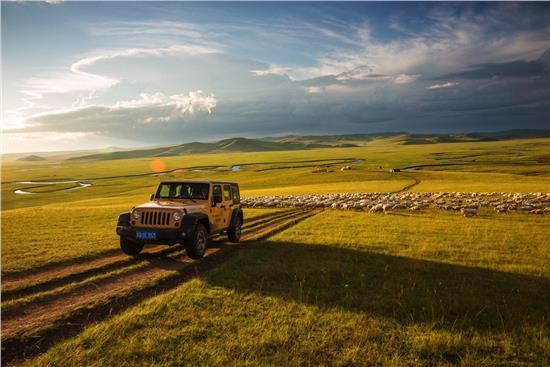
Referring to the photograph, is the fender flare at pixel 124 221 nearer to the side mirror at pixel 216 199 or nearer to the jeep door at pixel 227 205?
the side mirror at pixel 216 199

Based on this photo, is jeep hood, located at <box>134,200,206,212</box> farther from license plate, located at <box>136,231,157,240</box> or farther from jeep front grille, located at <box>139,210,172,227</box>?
license plate, located at <box>136,231,157,240</box>

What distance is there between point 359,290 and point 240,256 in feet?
18.0

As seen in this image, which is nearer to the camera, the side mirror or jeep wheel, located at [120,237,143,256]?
jeep wheel, located at [120,237,143,256]

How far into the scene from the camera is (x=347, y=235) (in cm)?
1870

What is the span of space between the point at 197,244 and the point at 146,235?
1.89 metres

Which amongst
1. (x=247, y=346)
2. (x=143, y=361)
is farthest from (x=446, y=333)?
(x=143, y=361)

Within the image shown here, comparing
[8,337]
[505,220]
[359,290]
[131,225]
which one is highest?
[131,225]

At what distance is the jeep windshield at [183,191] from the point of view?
1511cm

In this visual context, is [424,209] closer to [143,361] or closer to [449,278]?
[449,278]

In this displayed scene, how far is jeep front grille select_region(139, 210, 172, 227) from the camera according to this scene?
13.0 metres

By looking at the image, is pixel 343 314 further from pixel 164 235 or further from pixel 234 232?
pixel 234 232

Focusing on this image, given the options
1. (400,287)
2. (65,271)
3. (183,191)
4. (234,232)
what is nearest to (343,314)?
(400,287)

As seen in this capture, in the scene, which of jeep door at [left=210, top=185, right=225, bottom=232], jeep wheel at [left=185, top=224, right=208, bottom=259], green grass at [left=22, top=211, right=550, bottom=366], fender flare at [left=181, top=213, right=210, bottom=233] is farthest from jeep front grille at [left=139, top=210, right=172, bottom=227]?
green grass at [left=22, top=211, right=550, bottom=366]

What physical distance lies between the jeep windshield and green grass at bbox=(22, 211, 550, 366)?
3.09 meters
